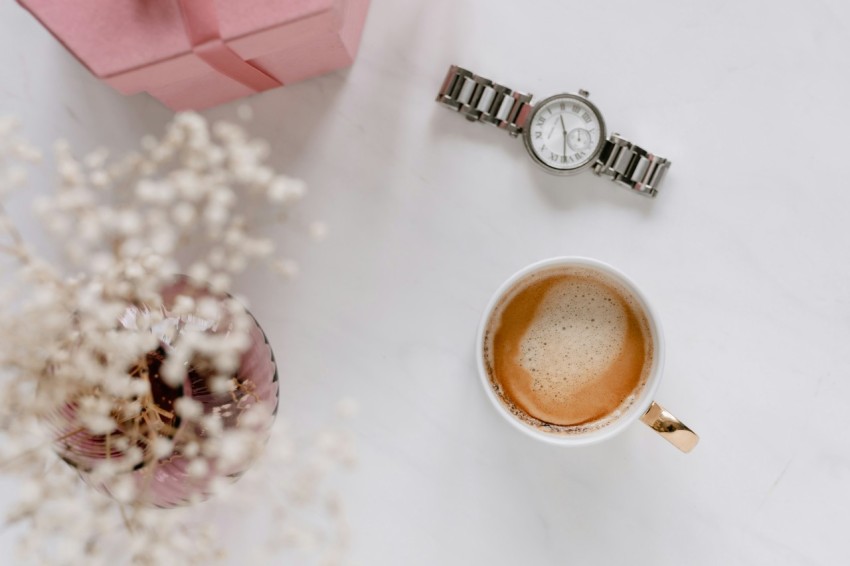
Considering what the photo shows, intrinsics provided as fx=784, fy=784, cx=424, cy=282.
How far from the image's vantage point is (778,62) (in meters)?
0.85

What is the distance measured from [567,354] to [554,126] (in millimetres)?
244

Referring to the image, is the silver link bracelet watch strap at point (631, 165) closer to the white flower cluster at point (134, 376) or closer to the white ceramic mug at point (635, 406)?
the white ceramic mug at point (635, 406)

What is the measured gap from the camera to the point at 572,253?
2.85 feet

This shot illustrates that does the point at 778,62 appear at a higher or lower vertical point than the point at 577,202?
higher

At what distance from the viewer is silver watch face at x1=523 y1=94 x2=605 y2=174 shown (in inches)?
32.9

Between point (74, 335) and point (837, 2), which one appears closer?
point (74, 335)

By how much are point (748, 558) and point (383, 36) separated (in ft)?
2.32

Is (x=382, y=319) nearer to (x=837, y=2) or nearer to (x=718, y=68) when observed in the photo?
(x=718, y=68)

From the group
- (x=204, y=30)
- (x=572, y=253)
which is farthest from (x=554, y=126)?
(x=204, y=30)

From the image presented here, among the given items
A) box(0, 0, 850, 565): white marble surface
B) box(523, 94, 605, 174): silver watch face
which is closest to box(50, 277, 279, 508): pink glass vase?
box(0, 0, 850, 565): white marble surface

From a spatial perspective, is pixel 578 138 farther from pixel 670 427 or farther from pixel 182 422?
pixel 182 422

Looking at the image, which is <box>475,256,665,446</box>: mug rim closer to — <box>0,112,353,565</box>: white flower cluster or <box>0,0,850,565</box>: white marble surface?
<box>0,0,850,565</box>: white marble surface

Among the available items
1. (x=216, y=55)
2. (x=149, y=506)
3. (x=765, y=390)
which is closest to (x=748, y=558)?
(x=765, y=390)

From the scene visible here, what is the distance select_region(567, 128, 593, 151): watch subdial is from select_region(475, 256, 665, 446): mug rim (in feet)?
0.44
